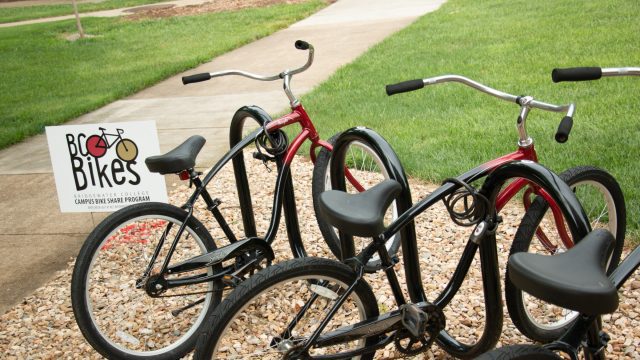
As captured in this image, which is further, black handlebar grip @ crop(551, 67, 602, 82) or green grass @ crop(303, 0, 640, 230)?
green grass @ crop(303, 0, 640, 230)

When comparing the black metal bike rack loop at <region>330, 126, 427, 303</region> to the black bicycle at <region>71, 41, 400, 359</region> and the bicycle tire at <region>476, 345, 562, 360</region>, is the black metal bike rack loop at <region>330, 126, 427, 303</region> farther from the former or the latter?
the bicycle tire at <region>476, 345, 562, 360</region>

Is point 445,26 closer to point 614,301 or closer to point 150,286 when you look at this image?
point 150,286

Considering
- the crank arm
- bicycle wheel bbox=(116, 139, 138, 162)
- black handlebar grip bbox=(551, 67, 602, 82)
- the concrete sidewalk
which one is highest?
black handlebar grip bbox=(551, 67, 602, 82)

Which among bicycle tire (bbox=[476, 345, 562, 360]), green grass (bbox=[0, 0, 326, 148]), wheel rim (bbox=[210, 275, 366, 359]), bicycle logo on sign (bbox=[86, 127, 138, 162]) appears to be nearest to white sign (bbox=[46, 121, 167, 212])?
bicycle logo on sign (bbox=[86, 127, 138, 162])

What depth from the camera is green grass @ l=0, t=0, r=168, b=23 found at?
21630 mm

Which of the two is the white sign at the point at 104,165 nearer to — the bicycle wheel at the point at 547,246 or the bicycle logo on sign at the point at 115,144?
the bicycle logo on sign at the point at 115,144

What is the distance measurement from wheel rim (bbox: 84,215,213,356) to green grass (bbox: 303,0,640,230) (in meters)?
2.40

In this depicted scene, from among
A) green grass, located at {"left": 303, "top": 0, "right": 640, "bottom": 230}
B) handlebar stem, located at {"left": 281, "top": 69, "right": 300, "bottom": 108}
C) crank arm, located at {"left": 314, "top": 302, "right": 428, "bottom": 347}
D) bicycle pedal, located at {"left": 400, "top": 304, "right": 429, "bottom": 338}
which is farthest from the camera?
green grass, located at {"left": 303, "top": 0, "right": 640, "bottom": 230}

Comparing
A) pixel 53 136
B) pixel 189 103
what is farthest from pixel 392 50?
pixel 53 136

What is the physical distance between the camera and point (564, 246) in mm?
3326

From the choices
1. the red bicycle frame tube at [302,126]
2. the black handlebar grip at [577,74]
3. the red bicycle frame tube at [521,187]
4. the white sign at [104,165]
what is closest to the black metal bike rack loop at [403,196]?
the red bicycle frame tube at [521,187]

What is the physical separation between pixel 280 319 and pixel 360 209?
1.31m

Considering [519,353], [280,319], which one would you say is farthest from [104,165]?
[519,353]

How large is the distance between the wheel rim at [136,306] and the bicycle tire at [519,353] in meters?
1.82
